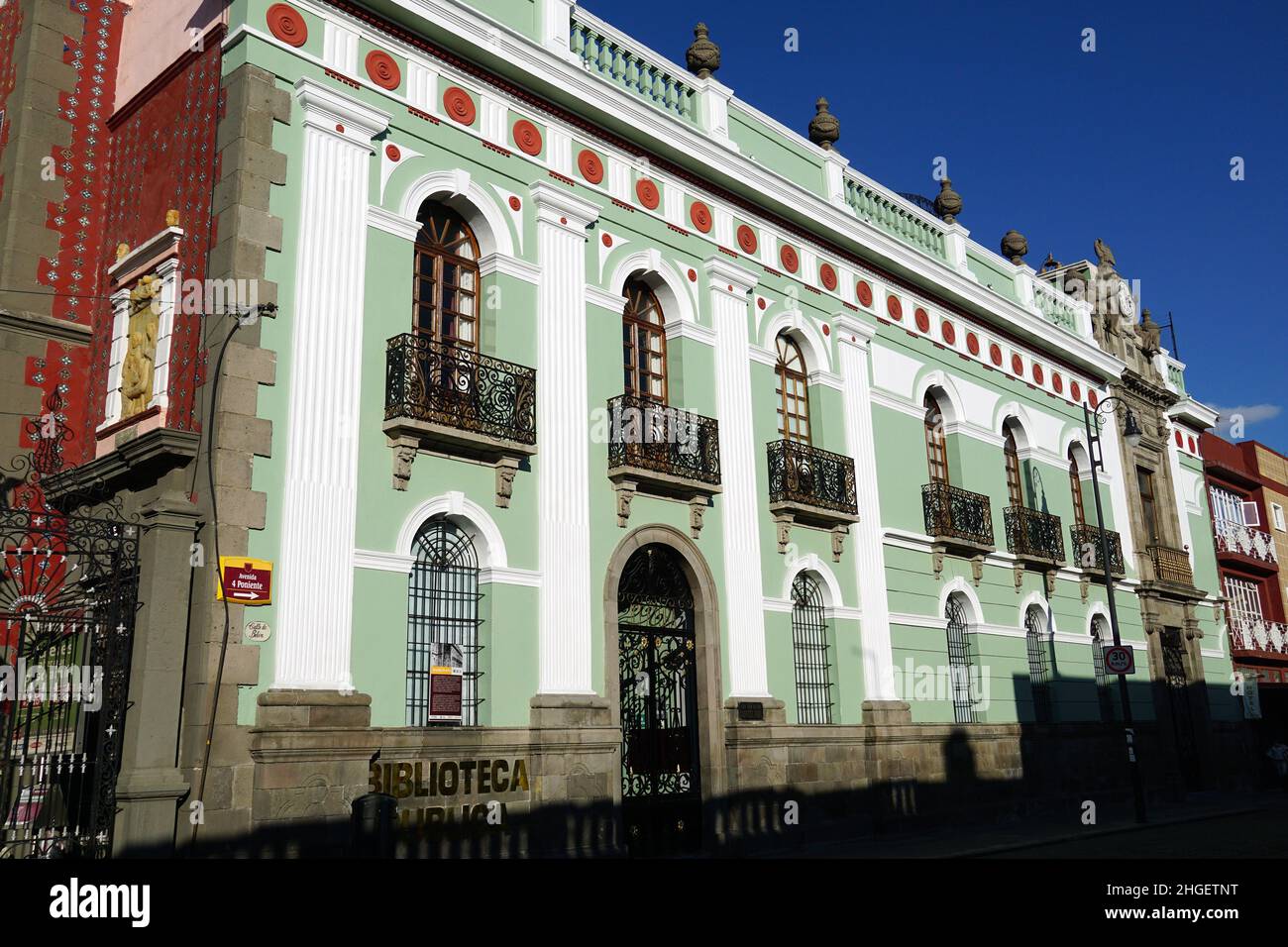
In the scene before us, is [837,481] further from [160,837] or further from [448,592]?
[160,837]

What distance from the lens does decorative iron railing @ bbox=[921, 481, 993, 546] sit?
70.4 feet

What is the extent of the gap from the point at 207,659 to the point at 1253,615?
112ft

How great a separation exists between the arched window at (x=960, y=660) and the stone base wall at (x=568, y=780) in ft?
1.44

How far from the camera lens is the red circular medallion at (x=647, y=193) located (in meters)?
17.5

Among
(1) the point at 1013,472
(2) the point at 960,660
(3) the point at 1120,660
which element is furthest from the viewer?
(1) the point at 1013,472

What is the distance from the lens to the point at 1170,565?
1161 inches

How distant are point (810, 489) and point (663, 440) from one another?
3.41m

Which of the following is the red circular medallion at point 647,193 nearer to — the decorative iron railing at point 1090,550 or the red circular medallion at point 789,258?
the red circular medallion at point 789,258

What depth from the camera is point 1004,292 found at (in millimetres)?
26391

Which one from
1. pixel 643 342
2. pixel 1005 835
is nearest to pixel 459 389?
pixel 643 342

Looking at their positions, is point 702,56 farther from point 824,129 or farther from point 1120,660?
point 1120,660

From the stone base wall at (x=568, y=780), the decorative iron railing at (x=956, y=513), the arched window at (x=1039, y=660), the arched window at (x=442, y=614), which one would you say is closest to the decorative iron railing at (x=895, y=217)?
the decorative iron railing at (x=956, y=513)

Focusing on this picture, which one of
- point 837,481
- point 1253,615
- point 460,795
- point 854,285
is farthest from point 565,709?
point 1253,615

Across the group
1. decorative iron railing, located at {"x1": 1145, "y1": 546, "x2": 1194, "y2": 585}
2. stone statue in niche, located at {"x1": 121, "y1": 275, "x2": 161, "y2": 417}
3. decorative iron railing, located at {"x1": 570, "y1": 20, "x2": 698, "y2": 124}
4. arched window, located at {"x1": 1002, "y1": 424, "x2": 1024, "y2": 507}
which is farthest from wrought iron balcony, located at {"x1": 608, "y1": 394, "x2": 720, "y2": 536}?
decorative iron railing, located at {"x1": 1145, "y1": 546, "x2": 1194, "y2": 585}
